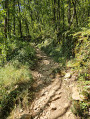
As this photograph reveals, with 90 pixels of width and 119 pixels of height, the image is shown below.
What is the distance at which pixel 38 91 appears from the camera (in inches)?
154

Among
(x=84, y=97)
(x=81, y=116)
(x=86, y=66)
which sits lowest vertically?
(x=81, y=116)

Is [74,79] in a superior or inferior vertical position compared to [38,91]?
superior

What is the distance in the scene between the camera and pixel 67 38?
258 inches

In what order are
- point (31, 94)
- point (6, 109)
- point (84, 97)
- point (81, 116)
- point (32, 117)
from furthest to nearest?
1. point (31, 94)
2. point (6, 109)
3. point (32, 117)
4. point (84, 97)
5. point (81, 116)

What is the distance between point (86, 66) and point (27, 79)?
3.26 meters

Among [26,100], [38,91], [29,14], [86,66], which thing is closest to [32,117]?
[26,100]

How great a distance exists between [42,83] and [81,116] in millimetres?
2579

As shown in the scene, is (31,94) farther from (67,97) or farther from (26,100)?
(67,97)

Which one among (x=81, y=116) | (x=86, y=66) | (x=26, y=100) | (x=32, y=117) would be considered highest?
(x=86, y=66)

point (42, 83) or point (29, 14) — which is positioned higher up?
point (29, 14)

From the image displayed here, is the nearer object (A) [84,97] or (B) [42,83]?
(A) [84,97]

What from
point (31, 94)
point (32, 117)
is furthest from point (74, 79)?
point (32, 117)

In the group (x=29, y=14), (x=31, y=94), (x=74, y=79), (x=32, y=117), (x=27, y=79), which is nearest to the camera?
(x=32, y=117)

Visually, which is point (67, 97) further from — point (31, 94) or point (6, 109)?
point (6, 109)
